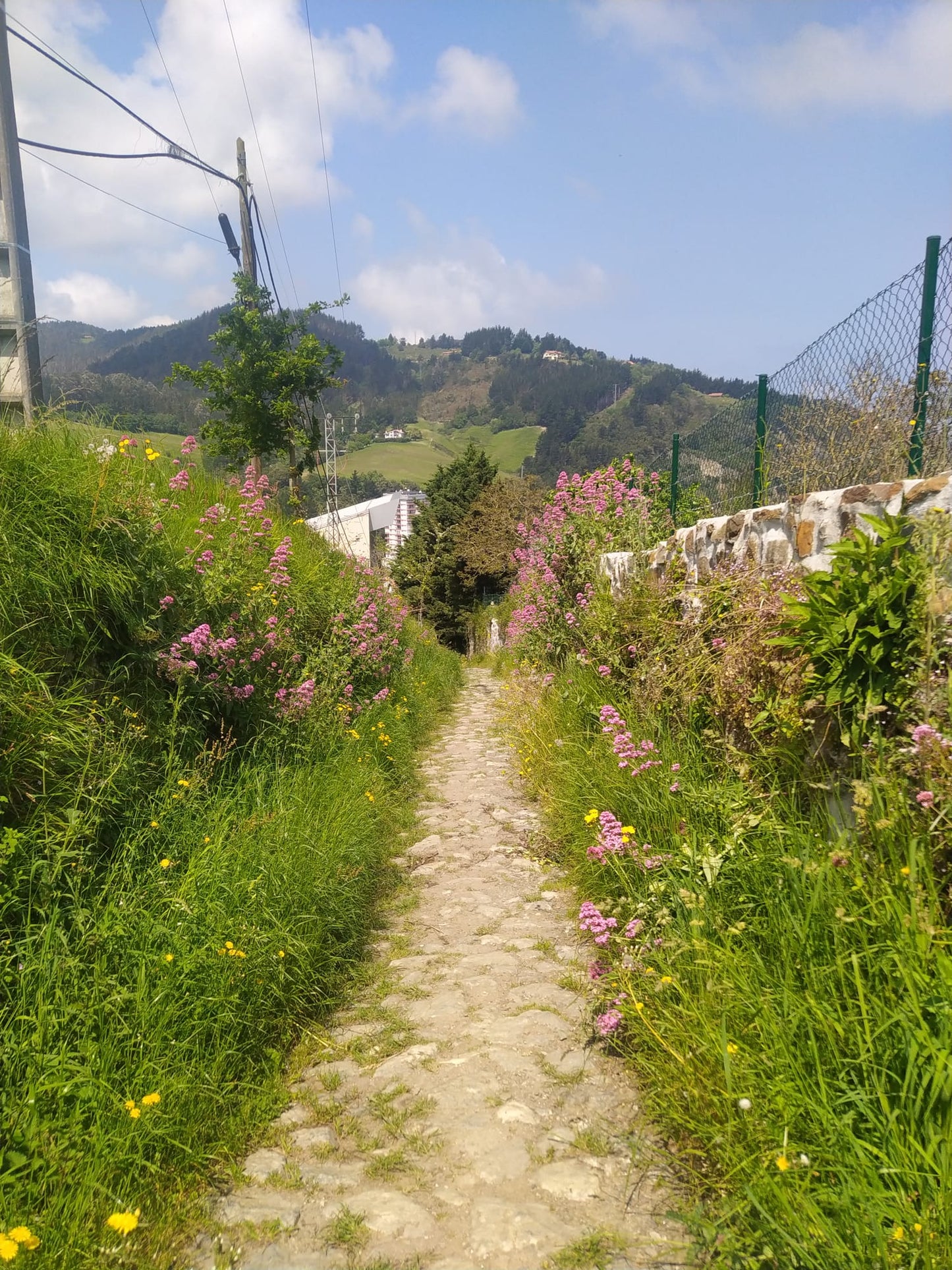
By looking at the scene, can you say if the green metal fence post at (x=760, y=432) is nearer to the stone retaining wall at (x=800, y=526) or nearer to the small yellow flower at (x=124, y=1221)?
the stone retaining wall at (x=800, y=526)

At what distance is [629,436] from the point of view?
253ft

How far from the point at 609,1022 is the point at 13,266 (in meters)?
6.40

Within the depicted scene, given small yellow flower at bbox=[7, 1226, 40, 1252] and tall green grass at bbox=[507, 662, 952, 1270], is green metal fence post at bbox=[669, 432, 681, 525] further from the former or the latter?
small yellow flower at bbox=[7, 1226, 40, 1252]

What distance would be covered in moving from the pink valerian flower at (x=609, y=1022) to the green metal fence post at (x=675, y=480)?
617cm

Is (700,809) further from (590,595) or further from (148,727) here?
(590,595)

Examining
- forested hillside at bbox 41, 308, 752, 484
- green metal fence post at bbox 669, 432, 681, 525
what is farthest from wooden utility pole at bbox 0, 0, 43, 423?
green metal fence post at bbox 669, 432, 681, 525

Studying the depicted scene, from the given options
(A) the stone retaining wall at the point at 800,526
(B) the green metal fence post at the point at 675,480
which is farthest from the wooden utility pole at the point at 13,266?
(B) the green metal fence post at the point at 675,480

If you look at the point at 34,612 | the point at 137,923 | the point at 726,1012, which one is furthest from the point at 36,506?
the point at 726,1012

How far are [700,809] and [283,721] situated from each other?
8.96ft

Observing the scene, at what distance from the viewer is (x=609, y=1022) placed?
9.70 ft

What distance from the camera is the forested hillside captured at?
22.9ft

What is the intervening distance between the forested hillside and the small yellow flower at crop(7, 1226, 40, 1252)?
13.8 ft

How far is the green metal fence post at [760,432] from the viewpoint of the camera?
237 inches

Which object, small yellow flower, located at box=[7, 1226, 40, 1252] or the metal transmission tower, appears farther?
the metal transmission tower
